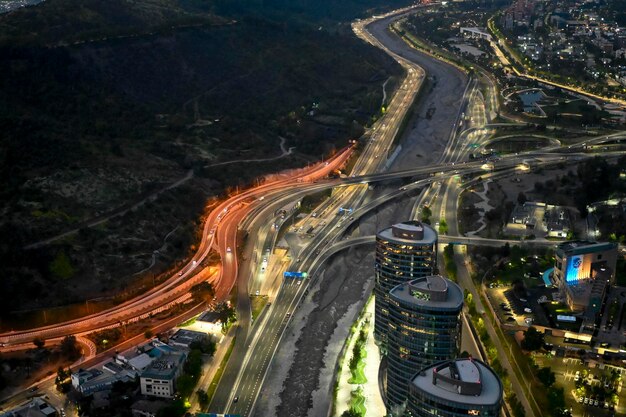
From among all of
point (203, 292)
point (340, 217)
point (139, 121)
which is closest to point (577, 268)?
point (340, 217)

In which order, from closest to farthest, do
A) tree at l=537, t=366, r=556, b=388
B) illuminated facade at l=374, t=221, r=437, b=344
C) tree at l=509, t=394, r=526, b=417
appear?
tree at l=509, t=394, r=526, b=417 → tree at l=537, t=366, r=556, b=388 → illuminated facade at l=374, t=221, r=437, b=344

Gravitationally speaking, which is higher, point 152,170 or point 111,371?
point 152,170

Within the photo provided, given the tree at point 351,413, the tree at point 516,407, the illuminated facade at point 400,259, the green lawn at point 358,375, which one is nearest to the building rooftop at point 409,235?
the illuminated facade at point 400,259

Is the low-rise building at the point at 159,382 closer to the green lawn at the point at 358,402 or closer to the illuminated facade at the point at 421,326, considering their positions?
the green lawn at the point at 358,402

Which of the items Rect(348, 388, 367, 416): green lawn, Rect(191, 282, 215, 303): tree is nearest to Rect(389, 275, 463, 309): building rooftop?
Rect(348, 388, 367, 416): green lawn

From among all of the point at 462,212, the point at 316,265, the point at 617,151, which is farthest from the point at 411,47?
the point at 316,265

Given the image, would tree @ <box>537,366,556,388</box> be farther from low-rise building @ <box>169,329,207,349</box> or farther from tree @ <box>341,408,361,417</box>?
low-rise building @ <box>169,329,207,349</box>

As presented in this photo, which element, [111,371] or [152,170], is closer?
[111,371]

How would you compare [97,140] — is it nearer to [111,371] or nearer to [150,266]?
[150,266]
